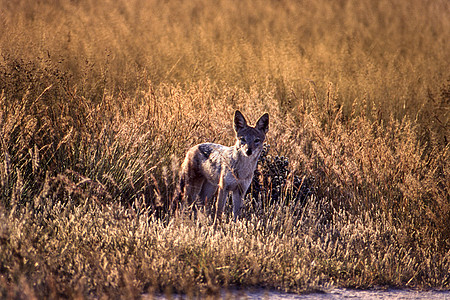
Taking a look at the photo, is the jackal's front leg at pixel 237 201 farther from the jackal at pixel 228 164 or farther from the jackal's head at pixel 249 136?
the jackal's head at pixel 249 136

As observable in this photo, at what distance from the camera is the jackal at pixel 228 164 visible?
5926mm

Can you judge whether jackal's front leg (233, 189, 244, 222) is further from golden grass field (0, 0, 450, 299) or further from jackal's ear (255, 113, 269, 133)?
jackal's ear (255, 113, 269, 133)

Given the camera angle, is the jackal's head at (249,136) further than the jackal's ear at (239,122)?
No

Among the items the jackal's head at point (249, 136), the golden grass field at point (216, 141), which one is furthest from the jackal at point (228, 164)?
the golden grass field at point (216, 141)

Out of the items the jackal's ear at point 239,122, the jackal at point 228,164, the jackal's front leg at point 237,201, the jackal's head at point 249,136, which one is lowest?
the jackal's front leg at point 237,201

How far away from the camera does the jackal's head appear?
5.80 m

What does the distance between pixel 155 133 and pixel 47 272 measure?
367cm

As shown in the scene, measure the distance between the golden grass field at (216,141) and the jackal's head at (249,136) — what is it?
410mm

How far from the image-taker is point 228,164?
582cm

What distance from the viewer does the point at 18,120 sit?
6359 mm

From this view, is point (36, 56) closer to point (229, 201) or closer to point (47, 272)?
point (229, 201)

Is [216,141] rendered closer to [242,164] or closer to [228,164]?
[242,164]

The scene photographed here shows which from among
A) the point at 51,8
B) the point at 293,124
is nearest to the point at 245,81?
the point at 293,124

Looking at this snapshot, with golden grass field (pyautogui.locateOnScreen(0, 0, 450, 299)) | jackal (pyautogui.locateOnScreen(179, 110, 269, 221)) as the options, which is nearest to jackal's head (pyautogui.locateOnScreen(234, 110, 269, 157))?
jackal (pyautogui.locateOnScreen(179, 110, 269, 221))
